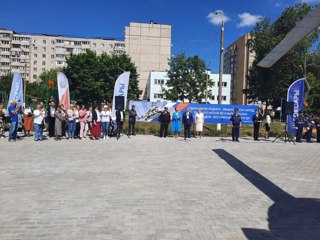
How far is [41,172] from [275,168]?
688 centimetres

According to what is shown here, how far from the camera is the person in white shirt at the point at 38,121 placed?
15.7m

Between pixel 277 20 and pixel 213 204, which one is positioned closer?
pixel 213 204

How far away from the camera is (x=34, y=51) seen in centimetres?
11062

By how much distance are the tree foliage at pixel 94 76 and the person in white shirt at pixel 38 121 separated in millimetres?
35643

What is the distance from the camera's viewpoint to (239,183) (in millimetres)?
8227

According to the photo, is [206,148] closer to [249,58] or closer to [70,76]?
[70,76]

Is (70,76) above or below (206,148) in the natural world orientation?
above

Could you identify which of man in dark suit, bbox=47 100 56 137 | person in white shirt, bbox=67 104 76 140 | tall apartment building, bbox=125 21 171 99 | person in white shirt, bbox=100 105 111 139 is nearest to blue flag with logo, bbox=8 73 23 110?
man in dark suit, bbox=47 100 56 137

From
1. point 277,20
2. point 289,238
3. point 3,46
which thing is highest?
point 3,46

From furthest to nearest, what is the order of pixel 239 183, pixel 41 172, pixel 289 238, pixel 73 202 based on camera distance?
pixel 41 172, pixel 239 183, pixel 73 202, pixel 289 238

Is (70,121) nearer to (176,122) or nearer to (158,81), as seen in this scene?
(176,122)

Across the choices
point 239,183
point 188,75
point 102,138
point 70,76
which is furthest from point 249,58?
point 239,183

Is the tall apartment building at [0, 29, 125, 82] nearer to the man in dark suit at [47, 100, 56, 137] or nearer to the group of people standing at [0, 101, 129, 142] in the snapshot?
the group of people standing at [0, 101, 129, 142]

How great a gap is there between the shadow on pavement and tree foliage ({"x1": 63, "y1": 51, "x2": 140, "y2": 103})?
4493 centimetres
